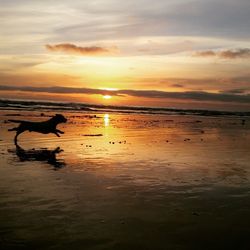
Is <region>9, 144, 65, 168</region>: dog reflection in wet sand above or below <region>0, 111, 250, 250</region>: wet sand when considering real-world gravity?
above

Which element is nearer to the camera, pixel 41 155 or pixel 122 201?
pixel 122 201

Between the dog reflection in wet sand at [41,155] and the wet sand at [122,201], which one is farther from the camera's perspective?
the dog reflection in wet sand at [41,155]

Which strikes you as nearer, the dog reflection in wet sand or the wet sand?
the wet sand

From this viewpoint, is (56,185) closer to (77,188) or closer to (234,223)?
(77,188)

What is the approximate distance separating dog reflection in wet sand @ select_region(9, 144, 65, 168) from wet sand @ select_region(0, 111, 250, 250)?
0.03 m

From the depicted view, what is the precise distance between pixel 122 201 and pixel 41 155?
666 centimetres

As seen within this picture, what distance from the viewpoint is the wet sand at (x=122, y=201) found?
6293 mm

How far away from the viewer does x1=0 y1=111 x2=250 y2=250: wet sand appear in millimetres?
6293

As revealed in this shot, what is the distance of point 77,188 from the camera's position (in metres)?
9.37

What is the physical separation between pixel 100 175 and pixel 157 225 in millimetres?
4169

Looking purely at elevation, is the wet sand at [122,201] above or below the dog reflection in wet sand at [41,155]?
below

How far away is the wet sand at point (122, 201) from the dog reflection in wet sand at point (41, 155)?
0.03 m

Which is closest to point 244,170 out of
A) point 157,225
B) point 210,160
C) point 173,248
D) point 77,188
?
point 210,160

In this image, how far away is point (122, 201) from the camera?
8.33m
